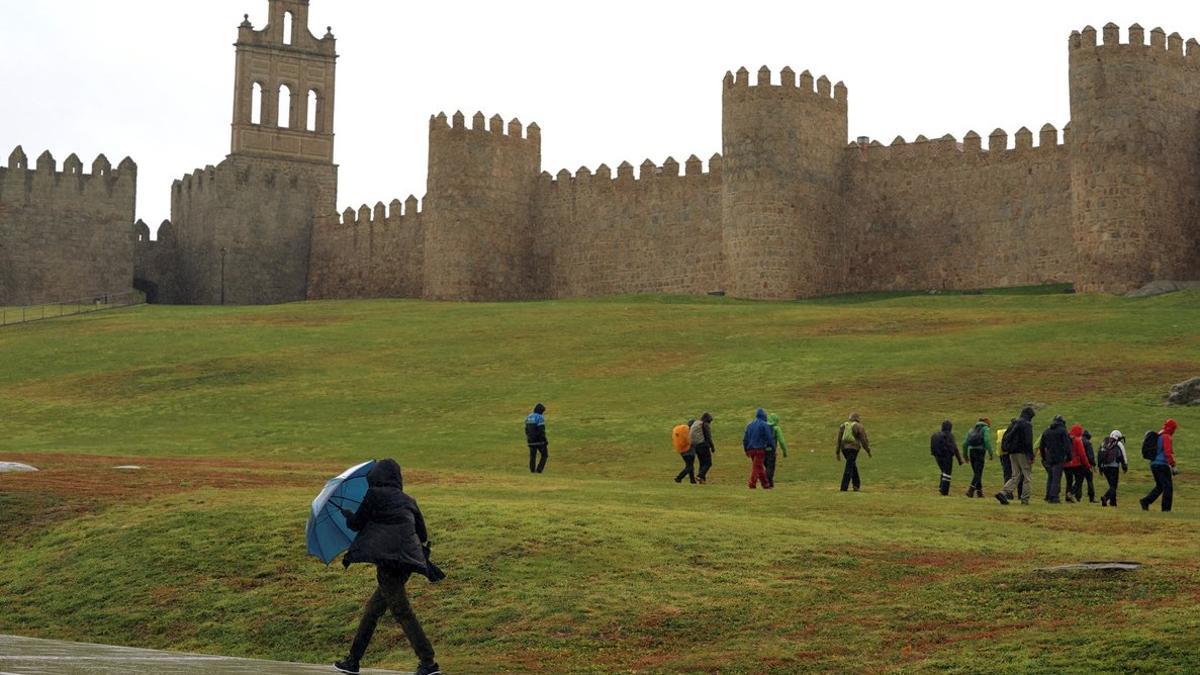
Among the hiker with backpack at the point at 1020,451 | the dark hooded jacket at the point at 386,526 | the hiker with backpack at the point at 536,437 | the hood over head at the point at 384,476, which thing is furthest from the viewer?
the hiker with backpack at the point at 536,437

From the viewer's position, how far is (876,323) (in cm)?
5091

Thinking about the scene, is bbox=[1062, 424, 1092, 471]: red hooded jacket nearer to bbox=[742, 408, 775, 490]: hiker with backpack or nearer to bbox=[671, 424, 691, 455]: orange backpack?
bbox=[742, 408, 775, 490]: hiker with backpack

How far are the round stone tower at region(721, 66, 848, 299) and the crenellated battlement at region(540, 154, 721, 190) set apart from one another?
266cm

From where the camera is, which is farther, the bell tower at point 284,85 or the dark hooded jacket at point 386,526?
the bell tower at point 284,85

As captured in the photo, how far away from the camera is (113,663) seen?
13.3m

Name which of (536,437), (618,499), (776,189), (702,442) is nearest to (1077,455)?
(702,442)

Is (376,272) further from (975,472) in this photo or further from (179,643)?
(179,643)

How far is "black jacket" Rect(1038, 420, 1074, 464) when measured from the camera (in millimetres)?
26969

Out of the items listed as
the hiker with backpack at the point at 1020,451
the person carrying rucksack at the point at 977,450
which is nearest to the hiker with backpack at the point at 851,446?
the person carrying rucksack at the point at 977,450

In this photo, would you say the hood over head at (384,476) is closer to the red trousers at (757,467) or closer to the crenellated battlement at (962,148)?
the red trousers at (757,467)

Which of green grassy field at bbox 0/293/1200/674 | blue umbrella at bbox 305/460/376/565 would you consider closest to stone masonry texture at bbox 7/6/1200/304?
green grassy field at bbox 0/293/1200/674

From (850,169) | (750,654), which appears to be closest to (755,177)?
(850,169)

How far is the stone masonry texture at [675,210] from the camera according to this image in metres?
60.9

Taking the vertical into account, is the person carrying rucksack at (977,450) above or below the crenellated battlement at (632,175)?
below
